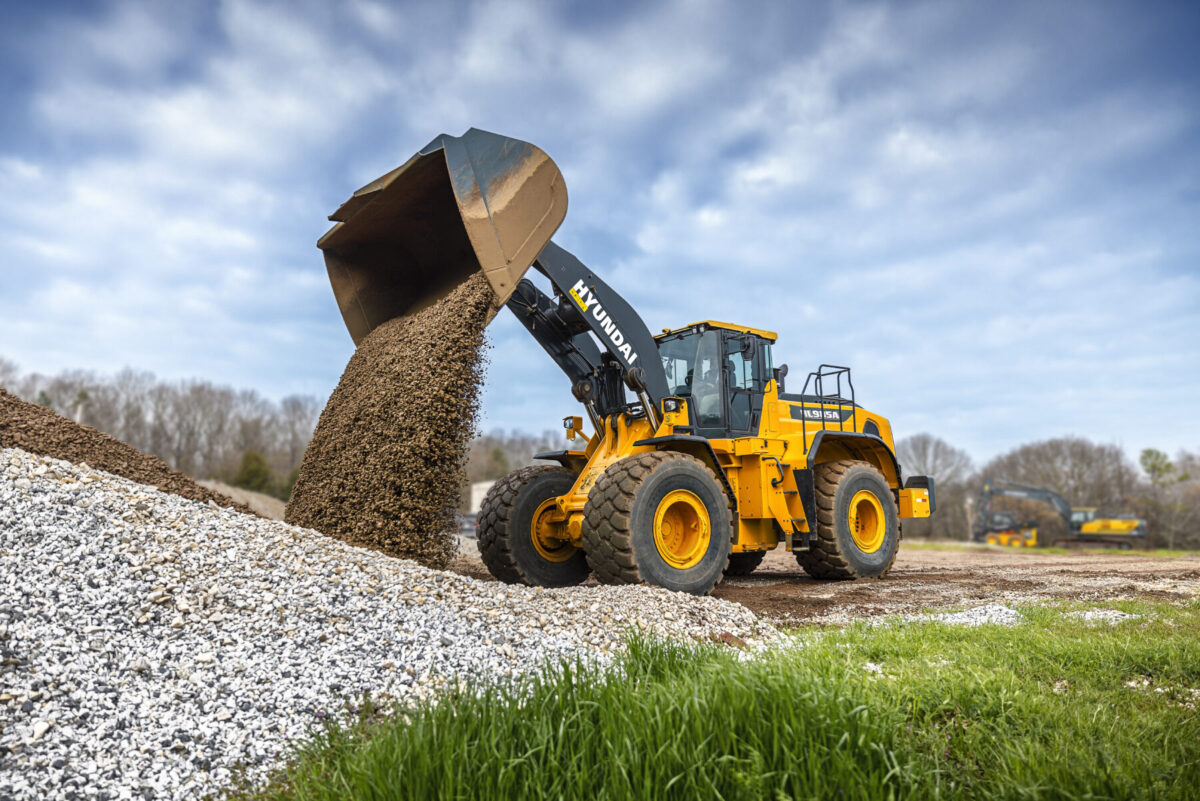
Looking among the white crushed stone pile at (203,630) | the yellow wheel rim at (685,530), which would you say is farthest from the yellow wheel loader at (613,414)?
the white crushed stone pile at (203,630)

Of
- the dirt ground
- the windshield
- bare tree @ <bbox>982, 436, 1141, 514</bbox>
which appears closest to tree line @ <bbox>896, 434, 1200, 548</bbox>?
bare tree @ <bbox>982, 436, 1141, 514</bbox>

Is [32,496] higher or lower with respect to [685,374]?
lower

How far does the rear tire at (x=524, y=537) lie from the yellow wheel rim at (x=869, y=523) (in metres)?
3.47

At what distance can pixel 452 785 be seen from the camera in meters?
2.11

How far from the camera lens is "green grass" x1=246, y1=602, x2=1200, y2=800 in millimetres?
2119

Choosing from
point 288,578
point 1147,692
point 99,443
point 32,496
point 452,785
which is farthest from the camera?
point 99,443

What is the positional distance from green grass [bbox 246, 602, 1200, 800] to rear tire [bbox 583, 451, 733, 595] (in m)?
2.78

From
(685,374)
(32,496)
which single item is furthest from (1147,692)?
(32,496)

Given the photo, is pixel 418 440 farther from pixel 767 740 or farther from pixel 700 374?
pixel 767 740

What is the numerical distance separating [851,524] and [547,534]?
3.58 metres

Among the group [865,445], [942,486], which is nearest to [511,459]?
[942,486]

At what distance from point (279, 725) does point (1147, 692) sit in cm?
361

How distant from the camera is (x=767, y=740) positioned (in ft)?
7.55

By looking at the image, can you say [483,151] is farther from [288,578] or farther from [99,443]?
[99,443]
